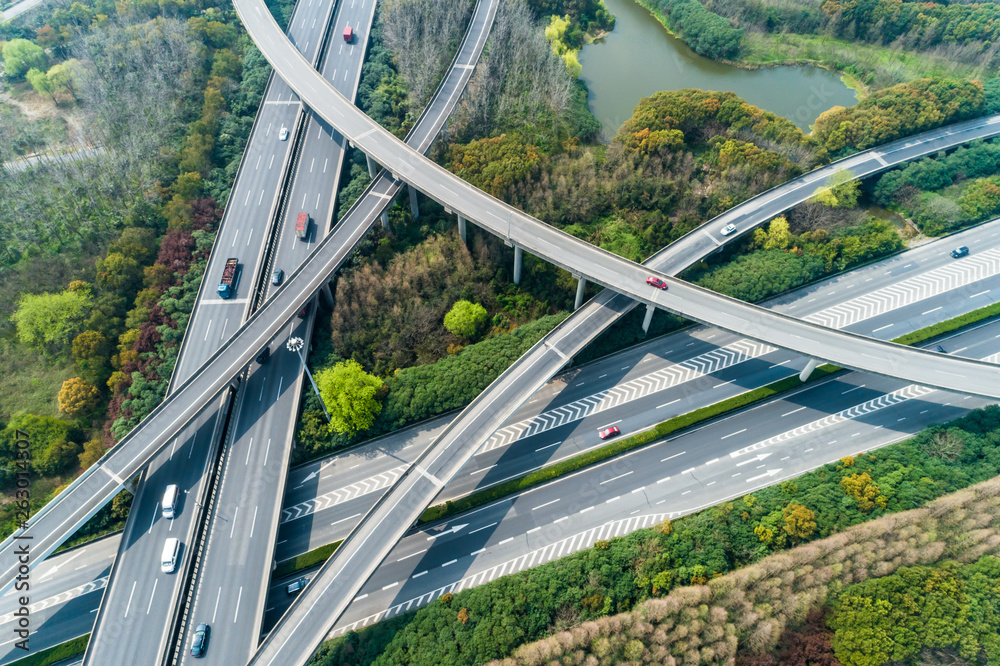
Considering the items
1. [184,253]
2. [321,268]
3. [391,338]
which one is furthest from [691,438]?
[184,253]

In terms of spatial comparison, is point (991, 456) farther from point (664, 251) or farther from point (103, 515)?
point (103, 515)

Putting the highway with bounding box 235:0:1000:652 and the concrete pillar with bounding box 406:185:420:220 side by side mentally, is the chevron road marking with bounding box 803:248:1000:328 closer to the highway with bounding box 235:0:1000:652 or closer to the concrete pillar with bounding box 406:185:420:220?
the highway with bounding box 235:0:1000:652

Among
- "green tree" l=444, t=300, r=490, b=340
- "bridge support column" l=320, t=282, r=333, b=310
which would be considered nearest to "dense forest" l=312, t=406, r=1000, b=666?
"green tree" l=444, t=300, r=490, b=340

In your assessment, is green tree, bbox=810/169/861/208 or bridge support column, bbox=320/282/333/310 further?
green tree, bbox=810/169/861/208

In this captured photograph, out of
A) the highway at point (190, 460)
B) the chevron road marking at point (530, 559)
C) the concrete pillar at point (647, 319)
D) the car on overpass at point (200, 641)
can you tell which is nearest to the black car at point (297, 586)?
the chevron road marking at point (530, 559)

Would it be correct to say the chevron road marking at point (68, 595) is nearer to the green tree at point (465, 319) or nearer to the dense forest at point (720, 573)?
the dense forest at point (720, 573)

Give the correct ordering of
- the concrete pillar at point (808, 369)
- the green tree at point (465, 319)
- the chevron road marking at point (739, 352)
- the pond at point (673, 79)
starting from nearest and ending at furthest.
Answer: the concrete pillar at point (808, 369) < the chevron road marking at point (739, 352) < the green tree at point (465, 319) < the pond at point (673, 79)
